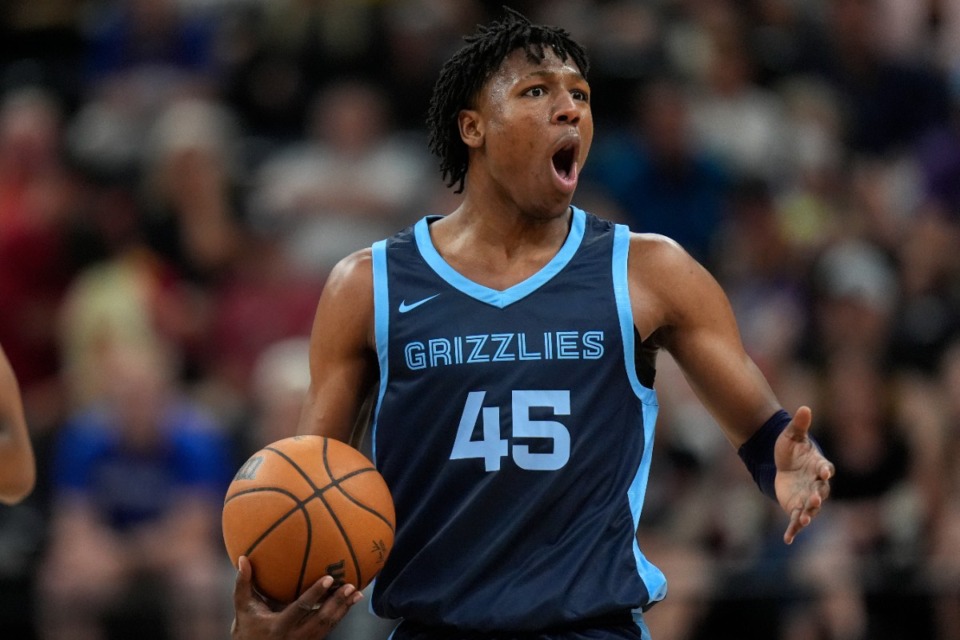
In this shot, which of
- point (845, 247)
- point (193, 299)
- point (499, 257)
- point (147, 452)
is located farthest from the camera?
point (193, 299)

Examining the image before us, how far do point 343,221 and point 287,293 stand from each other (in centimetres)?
78

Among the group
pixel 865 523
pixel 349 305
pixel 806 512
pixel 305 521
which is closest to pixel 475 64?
pixel 349 305

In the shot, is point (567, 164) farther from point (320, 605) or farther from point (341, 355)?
point (320, 605)

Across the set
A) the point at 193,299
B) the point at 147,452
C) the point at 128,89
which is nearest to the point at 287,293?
the point at 193,299

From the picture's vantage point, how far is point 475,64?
190 inches

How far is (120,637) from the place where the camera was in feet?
25.3

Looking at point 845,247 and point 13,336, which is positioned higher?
point 845,247

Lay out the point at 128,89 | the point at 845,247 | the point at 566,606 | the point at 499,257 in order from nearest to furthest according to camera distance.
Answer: the point at 566,606, the point at 499,257, the point at 845,247, the point at 128,89

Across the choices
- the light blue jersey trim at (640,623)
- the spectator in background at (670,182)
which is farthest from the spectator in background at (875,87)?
the light blue jersey trim at (640,623)

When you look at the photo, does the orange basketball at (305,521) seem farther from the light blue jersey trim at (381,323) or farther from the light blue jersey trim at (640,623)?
the light blue jersey trim at (640,623)

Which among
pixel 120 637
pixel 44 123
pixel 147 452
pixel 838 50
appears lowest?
pixel 120 637

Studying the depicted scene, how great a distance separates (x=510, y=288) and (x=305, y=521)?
899 millimetres

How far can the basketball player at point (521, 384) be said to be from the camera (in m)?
4.45

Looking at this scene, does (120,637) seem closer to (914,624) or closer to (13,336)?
(13,336)
